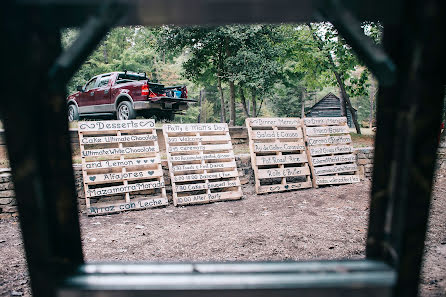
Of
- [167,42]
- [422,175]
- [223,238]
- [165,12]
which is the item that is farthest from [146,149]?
[167,42]

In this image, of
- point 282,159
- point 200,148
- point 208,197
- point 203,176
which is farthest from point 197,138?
point 282,159

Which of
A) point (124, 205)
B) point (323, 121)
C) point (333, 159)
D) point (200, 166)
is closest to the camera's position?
point (124, 205)

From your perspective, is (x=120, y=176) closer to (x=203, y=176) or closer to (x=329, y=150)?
(x=203, y=176)

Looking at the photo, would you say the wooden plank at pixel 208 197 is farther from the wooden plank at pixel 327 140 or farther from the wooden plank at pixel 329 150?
the wooden plank at pixel 327 140

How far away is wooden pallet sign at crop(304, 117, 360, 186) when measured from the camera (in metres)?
6.71

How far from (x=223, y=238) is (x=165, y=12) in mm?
3454

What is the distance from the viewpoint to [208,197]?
5.61 meters

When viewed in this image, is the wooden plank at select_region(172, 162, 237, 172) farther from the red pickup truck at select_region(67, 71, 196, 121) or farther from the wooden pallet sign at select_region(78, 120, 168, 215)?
the red pickup truck at select_region(67, 71, 196, 121)

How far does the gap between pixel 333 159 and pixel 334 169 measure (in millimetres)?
288

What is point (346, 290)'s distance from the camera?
2.72ft

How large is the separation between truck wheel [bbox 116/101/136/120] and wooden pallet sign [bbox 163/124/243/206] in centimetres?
288

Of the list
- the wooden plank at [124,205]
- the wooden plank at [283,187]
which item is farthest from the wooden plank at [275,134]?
the wooden plank at [124,205]

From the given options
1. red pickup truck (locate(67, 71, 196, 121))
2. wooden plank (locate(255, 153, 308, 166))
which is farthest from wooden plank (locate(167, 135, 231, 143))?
red pickup truck (locate(67, 71, 196, 121))

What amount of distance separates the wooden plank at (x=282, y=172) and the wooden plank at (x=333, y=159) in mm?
390
